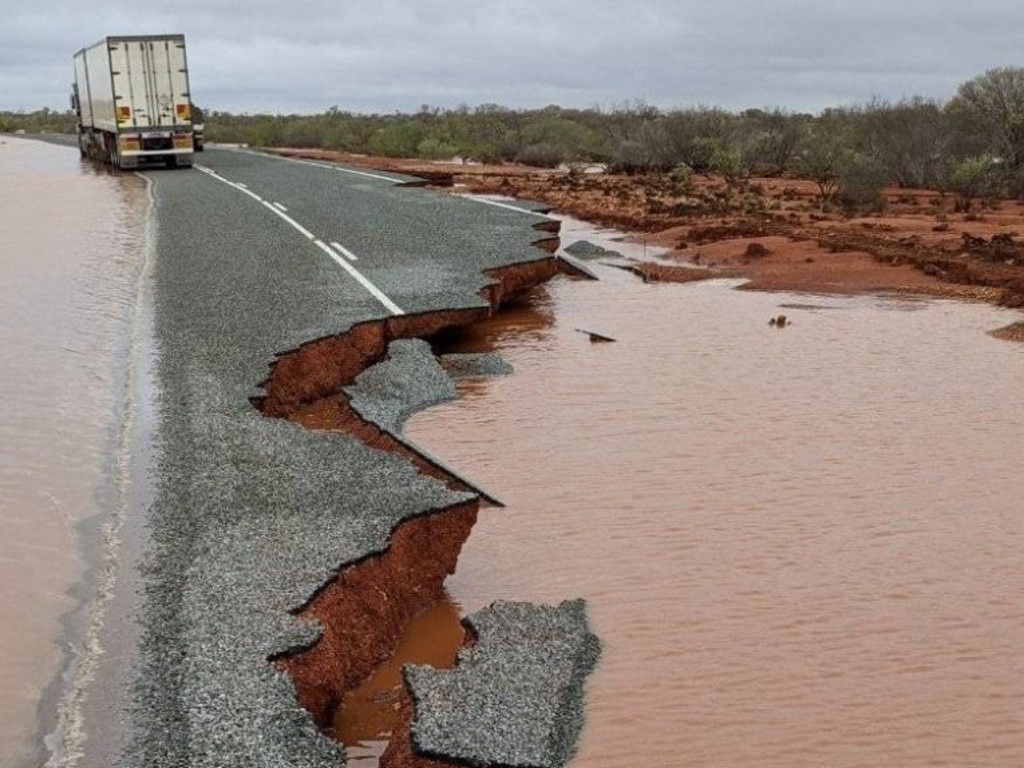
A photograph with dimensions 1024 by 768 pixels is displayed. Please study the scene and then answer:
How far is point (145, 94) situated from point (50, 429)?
1111 inches

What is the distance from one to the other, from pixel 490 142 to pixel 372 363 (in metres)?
54.5

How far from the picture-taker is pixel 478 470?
8.74 m

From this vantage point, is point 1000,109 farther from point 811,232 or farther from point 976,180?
point 811,232

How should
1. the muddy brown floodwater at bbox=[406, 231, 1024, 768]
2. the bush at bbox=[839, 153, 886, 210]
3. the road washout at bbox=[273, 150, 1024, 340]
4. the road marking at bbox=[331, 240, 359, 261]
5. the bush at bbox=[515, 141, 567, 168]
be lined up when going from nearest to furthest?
the muddy brown floodwater at bbox=[406, 231, 1024, 768] < the road marking at bbox=[331, 240, 359, 261] < the road washout at bbox=[273, 150, 1024, 340] < the bush at bbox=[839, 153, 886, 210] < the bush at bbox=[515, 141, 567, 168]

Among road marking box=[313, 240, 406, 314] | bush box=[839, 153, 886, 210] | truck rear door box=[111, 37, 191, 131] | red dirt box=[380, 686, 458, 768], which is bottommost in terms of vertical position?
bush box=[839, 153, 886, 210]

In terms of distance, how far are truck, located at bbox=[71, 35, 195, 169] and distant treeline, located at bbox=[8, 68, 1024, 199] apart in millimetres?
16826

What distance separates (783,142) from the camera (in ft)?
155

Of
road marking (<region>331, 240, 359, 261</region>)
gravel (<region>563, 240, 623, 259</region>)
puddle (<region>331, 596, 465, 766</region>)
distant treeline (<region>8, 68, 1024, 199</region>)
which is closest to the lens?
puddle (<region>331, 596, 465, 766</region>)

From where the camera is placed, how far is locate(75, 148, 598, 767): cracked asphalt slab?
4.46 meters

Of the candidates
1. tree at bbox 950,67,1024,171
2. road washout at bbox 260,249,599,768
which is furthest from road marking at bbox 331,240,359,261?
tree at bbox 950,67,1024,171

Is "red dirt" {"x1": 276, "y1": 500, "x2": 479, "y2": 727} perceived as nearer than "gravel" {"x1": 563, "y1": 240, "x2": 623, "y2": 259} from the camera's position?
Yes

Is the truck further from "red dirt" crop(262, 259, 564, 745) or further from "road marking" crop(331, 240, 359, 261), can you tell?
"red dirt" crop(262, 259, 564, 745)

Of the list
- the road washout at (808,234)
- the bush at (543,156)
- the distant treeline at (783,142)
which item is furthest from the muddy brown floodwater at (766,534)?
the bush at (543,156)

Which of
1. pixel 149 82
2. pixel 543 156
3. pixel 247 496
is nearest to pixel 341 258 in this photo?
pixel 247 496
